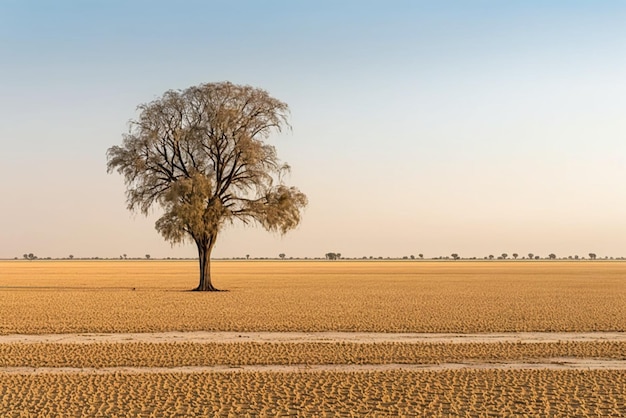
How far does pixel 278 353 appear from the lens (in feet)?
57.2

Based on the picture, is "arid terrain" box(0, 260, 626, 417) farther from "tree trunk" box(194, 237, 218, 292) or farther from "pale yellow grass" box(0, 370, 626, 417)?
"tree trunk" box(194, 237, 218, 292)

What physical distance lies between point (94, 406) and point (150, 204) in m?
34.5

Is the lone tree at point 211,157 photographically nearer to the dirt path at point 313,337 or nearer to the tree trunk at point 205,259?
the tree trunk at point 205,259

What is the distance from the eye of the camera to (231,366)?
1560 centimetres

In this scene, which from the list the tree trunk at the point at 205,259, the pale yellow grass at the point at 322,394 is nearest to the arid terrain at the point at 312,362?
the pale yellow grass at the point at 322,394

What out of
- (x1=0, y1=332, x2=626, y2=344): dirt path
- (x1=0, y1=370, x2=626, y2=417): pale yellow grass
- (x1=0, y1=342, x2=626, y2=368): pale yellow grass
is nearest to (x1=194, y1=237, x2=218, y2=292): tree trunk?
(x1=0, y1=332, x2=626, y2=344): dirt path

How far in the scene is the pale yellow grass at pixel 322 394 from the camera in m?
11.2

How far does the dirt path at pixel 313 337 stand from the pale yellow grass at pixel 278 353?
2.93ft

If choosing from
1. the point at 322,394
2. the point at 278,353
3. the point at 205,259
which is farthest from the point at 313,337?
the point at 205,259

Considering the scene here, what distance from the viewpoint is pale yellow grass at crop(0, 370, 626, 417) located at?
11.2m

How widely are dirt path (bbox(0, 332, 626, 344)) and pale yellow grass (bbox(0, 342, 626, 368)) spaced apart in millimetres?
893

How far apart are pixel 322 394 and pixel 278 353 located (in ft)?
16.5

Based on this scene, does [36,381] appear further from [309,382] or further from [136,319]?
[136,319]

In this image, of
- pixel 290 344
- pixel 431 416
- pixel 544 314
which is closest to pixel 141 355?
pixel 290 344
